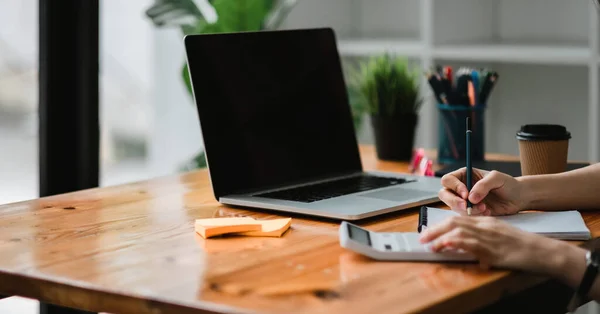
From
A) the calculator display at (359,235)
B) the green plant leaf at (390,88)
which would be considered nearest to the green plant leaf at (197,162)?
the green plant leaf at (390,88)

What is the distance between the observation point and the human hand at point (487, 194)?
1512 mm

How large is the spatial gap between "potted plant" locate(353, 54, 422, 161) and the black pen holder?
103 millimetres

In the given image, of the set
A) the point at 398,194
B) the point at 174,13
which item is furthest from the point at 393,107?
the point at 174,13

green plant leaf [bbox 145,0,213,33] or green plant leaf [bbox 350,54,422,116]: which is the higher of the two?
green plant leaf [bbox 145,0,213,33]

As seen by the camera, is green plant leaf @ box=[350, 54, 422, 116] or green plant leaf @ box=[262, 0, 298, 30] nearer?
green plant leaf @ box=[350, 54, 422, 116]

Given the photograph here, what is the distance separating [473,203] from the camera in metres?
1.52

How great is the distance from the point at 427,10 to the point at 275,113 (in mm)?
1164

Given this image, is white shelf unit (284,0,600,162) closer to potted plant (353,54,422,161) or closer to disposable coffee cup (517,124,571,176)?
potted plant (353,54,422,161)

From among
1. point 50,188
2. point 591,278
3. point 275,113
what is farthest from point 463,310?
point 50,188

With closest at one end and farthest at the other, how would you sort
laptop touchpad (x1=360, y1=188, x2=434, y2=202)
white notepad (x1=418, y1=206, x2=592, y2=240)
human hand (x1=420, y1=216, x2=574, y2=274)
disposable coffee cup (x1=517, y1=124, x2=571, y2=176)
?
human hand (x1=420, y1=216, x2=574, y2=274) → white notepad (x1=418, y1=206, x2=592, y2=240) → laptop touchpad (x1=360, y1=188, x2=434, y2=202) → disposable coffee cup (x1=517, y1=124, x2=571, y2=176)

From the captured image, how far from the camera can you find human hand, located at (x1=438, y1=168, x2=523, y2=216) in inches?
59.5

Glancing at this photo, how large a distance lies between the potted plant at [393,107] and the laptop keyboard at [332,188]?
0.29m

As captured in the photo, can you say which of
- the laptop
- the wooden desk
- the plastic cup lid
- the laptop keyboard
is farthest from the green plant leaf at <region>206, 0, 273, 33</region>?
the wooden desk

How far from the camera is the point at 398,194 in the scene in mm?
1722
